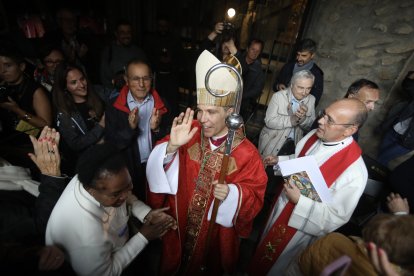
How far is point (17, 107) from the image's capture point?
246 cm

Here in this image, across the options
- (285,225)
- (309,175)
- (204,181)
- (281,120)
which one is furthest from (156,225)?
(281,120)

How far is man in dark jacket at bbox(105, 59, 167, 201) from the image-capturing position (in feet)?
8.73

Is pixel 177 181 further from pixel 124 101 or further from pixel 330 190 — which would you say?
pixel 330 190

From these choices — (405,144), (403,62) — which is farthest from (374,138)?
(403,62)

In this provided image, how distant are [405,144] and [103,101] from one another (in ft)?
14.3

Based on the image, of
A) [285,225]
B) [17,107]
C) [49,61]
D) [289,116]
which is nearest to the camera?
[285,225]

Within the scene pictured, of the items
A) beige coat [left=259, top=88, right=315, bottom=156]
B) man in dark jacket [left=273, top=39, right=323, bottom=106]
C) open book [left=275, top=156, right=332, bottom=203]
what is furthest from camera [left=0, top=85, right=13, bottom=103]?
man in dark jacket [left=273, top=39, right=323, bottom=106]

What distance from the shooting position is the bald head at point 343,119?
82.0 inches

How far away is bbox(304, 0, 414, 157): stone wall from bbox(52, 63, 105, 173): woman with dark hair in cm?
408

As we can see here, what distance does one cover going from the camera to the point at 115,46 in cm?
422

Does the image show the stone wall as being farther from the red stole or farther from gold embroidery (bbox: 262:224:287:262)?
gold embroidery (bbox: 262:224:287:262)

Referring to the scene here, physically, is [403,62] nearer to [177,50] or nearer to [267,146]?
[267,146]

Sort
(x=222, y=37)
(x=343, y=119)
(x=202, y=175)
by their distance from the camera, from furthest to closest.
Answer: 1. (x=222, y=37)
2. (x=202, y=175)
3. (x=343, y=119)

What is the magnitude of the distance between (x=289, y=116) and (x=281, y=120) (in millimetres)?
125
